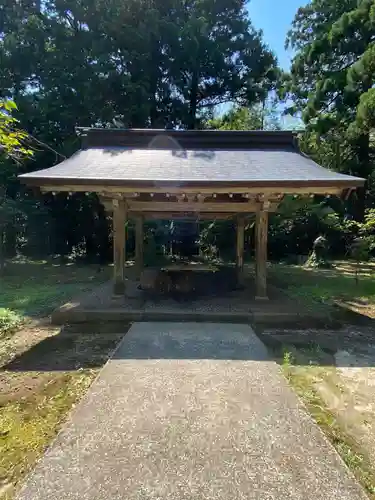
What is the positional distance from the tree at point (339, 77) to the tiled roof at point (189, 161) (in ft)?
9.79

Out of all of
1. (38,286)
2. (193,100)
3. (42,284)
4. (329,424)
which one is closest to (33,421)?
(329,424)

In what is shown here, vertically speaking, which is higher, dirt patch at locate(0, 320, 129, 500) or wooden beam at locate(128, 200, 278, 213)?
wooden beam at locate(128, 200, 278, 213)

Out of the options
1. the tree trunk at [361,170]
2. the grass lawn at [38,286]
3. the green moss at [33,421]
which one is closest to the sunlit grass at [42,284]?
the grass lawn at [38,286]

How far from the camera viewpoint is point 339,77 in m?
11.5

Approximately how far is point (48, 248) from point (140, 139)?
907 centimetres

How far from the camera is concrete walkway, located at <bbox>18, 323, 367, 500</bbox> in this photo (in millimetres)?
1760

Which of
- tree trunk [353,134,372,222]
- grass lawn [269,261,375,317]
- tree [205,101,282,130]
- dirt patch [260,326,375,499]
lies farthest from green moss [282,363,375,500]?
tree [205,101,282,130]

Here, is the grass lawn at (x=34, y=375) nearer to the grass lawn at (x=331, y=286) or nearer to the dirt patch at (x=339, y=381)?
the dirt patch at (x=339, y=381)

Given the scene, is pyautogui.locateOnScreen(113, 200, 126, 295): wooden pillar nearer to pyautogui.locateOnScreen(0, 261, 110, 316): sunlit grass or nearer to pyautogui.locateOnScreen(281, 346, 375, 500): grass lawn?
pyautogui.locateOnScreen(0, 261, 110, 316): sunlit grass

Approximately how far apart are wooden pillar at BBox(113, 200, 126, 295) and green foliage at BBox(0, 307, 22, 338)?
1.48 metres

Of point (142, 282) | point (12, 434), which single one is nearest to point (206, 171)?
point (142, 282)

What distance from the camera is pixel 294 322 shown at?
5027 mm

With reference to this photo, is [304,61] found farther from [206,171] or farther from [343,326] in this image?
[343,326]

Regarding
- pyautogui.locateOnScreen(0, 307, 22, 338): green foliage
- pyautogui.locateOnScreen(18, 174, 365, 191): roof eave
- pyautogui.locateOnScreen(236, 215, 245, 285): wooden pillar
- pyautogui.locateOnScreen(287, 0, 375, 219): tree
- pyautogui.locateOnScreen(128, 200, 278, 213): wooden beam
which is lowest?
pyautogui.locateOnScreen(0, 307, 22, 338): green foliage
